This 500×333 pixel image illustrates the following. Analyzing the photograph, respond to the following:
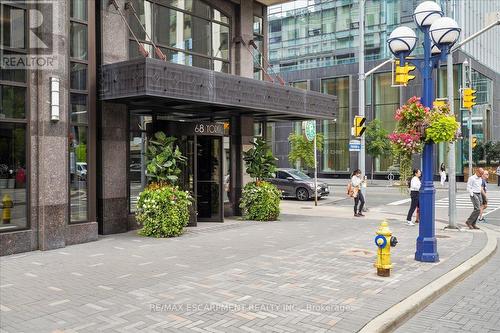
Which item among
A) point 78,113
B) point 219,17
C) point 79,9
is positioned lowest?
point 78,113

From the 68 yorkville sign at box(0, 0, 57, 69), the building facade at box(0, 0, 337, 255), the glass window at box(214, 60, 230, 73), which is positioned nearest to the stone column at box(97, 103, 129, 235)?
the building facade at box(0, 0, 337, 255)

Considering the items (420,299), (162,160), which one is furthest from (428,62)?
(162,160)

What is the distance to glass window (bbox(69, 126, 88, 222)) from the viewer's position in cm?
1063

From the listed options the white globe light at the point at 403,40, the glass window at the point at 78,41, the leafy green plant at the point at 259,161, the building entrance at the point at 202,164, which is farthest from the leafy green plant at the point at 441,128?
the glass window at the point at 78,41

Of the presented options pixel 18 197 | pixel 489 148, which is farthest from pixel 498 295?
pixel 489 148

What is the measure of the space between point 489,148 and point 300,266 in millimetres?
38565

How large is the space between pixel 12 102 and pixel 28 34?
1.41 m

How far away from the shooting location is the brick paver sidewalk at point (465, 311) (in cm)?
573

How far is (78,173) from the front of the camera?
1080cm

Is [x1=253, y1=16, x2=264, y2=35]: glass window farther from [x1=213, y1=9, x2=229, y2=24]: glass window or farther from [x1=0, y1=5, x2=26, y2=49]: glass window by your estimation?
[x1=0, y1=5, x2=26, y2=49]: glass window

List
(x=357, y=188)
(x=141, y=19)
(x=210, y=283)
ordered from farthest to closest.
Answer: (x=357, y=188) < (x=141, y=19) < (x=210, y=283)

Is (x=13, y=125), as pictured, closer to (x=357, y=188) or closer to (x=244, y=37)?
(x=244, y=37)

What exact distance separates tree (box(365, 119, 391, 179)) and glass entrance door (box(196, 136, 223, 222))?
25.9 meters

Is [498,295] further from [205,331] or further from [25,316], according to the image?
[25,316]
